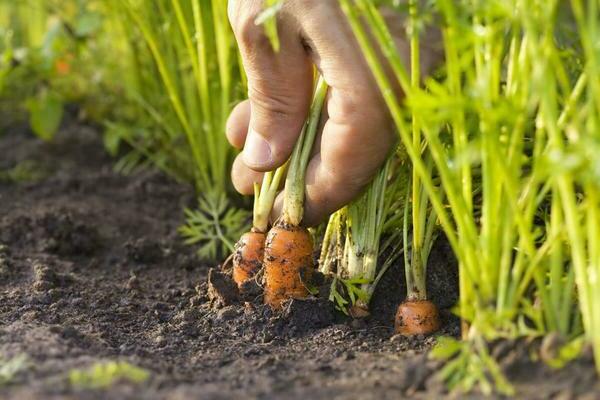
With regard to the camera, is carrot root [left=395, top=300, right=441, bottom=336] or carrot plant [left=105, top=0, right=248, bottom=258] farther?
carrot plant [left=105, top=0, right=248, bottom=258]

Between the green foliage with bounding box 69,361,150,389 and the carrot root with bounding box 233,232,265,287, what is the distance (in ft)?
1.88

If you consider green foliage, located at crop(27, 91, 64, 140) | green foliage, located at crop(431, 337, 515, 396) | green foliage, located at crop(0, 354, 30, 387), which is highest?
green foliage, located at crop(27, 91, 64, 140)

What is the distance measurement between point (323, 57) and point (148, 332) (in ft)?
2.11

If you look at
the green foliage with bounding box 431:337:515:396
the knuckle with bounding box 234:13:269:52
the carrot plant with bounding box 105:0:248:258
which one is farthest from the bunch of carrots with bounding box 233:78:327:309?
the green foliage with bounding box 431:337:515:396

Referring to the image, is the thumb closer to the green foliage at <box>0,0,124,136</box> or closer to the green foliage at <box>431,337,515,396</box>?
the green foliage at <box>431,337,515,396</box>

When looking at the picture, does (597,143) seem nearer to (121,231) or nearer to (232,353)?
(232,353)

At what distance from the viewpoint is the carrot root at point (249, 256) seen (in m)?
1.86

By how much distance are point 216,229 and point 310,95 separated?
687 millimetres

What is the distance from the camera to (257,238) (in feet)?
6.16

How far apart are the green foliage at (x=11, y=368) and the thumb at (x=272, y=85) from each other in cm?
65

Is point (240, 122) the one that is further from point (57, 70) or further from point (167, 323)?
point (57, 70)

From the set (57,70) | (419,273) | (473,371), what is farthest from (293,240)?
(57,70)

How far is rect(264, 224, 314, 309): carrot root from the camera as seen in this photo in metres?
1.76

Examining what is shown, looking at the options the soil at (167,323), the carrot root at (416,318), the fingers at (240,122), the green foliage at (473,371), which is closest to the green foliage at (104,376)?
the soil at (167,323)
